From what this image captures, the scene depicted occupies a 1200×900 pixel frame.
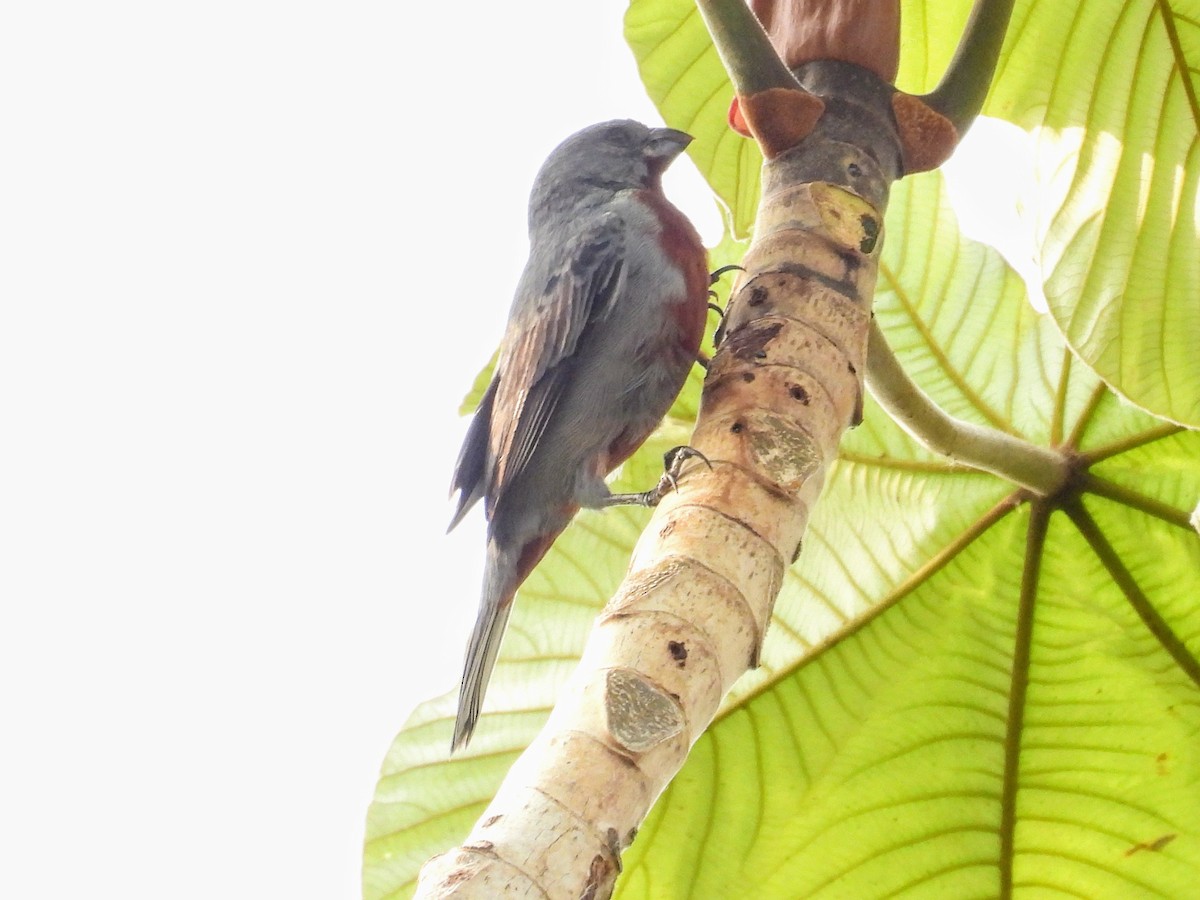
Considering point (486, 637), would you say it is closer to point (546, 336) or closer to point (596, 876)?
point (546, 336)

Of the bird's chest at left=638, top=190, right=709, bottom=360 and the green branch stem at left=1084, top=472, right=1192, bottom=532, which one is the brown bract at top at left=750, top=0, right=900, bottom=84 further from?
the green branch stem at left=1084, top=472, right=1192, bottom=532

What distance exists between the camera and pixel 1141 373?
234cm

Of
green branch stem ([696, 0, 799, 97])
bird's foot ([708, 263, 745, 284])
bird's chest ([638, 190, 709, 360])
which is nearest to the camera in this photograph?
green branch stem ([696, 0, 799, 97])

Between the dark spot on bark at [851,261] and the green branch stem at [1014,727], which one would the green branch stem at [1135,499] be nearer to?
the green branch stem at [1014,727]

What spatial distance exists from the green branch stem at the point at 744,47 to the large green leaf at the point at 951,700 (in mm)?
862

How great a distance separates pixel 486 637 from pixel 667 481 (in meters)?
0.99

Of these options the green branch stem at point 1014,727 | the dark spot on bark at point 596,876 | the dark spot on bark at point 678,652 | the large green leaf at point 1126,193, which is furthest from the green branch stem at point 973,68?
the dark spot on bark at point 596,876

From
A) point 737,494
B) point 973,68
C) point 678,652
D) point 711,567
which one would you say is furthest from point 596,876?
point 973,68

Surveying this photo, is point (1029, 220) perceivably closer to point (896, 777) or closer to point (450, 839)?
point (896, 777)

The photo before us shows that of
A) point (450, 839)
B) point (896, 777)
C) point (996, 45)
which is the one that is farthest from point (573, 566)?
point (996, 45)

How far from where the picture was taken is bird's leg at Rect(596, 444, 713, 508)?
62.2 inches

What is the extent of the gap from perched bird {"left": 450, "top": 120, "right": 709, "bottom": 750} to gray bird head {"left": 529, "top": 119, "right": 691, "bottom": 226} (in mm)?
241

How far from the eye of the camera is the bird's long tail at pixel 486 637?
2557 millimetres

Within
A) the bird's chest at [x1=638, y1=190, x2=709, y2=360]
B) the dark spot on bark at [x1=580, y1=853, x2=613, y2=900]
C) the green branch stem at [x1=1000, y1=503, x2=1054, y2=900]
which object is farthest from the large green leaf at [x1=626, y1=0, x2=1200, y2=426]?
the dark spot on bark at [x1=580, y1=853, x2=613, y2=900]
